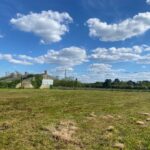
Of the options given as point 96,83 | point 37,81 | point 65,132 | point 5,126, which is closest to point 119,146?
point 65,132

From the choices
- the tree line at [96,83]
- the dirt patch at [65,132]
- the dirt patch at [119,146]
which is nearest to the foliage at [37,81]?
the tree line at [96,83]

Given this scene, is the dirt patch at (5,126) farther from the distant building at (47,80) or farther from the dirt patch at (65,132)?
the distant building at (47,80)

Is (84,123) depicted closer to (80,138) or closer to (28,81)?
(80,138)

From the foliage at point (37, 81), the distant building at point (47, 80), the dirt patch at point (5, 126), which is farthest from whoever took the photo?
the distant building at point (47, 80)

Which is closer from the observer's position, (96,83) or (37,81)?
(37,81)

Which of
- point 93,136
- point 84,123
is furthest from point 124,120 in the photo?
point 93,136

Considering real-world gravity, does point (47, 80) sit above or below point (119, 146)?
above

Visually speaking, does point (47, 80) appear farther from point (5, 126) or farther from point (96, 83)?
point (5, 126)

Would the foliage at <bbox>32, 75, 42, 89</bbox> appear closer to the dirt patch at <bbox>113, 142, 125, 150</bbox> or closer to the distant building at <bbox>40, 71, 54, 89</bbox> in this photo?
the distant building at <bbox>40, 71, 54, 89</bbox>

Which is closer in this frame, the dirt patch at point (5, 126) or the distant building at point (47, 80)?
the dirt patch at point (5, 126)

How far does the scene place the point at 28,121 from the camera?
1066cm

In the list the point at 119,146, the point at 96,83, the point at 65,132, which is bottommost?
the point at 119,146

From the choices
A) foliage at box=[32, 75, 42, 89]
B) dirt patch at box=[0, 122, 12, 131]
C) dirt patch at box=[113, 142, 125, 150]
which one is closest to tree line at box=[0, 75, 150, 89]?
foliage at box=[32, 75, 42, 89]

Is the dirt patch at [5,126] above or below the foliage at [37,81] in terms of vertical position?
below
